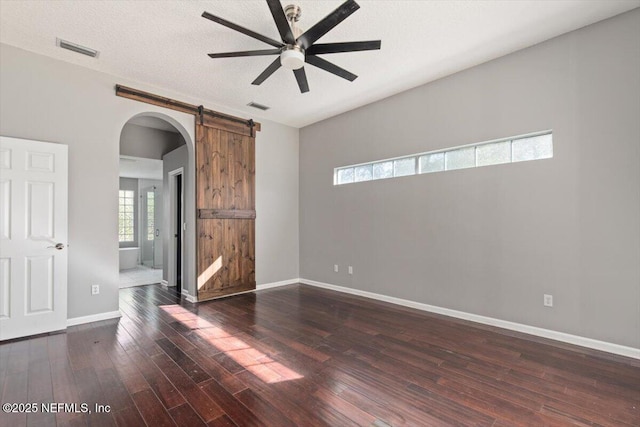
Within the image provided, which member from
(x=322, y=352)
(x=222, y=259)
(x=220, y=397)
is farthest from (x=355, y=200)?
(x=220, y=397)

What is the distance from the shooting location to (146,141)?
231 inches

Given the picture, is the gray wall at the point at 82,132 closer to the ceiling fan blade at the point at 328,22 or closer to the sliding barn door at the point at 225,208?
the sliding barn door at the point at 225,208

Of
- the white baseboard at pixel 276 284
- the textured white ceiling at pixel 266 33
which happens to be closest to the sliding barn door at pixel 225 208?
the white baseboard at pixel 276 284

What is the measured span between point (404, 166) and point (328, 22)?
8.77 feet

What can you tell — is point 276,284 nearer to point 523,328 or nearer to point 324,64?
point 523,328

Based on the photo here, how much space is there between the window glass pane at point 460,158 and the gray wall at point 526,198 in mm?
164

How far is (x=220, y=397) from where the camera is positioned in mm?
2098

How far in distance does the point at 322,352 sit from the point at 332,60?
10.8ft

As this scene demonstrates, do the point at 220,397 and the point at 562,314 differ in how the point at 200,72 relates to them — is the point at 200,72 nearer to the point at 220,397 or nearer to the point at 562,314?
A: the point at 220,397

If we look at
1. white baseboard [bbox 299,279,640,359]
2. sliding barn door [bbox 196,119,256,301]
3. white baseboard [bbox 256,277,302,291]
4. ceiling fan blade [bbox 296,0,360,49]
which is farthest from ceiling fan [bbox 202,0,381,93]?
white baseboard [bbox 256,277,302,291]

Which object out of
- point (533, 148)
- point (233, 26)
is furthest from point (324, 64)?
point (533, 148)

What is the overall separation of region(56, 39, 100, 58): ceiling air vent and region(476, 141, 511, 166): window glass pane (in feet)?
15.5

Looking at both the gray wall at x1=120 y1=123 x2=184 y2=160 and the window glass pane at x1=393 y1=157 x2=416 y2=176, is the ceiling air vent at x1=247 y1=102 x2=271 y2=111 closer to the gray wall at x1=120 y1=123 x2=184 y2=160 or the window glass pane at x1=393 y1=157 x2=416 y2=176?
the gray wall at x1=120 y1=123 x2=184 y2=160

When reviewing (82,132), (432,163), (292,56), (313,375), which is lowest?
(313,375)
